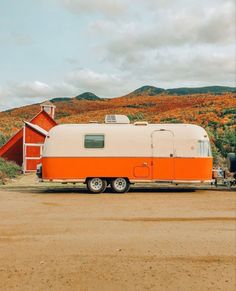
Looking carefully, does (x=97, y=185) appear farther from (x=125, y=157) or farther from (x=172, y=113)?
(x=172, y=113)

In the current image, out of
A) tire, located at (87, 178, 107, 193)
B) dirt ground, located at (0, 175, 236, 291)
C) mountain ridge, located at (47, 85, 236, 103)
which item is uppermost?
mountain ridge, located at (47, 85, 236, 103)

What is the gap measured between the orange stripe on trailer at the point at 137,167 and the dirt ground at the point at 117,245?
2635 millimetres

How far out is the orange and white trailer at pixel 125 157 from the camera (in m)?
19.2

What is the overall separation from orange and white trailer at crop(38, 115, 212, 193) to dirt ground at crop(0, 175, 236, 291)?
2.66 metres

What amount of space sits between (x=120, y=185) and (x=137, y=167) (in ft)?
3.58

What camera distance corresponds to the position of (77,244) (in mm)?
10125

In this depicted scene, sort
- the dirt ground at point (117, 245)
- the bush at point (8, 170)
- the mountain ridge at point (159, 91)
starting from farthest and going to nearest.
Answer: the mountain ridge at point (159, 91) < the bush at point (8, 170) < the dirt ground at point (117, 245)

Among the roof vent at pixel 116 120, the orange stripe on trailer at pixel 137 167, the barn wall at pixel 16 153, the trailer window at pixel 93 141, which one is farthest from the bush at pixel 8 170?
the roof vent at pixel 116 120

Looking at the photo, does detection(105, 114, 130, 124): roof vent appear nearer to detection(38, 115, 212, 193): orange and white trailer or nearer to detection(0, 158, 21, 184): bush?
detection(38, 115, 212, 193): orange and white trailer

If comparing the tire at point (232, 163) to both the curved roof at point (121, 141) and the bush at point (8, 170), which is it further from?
the bush at point (8, 170)

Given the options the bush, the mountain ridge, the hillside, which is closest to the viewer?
the bush

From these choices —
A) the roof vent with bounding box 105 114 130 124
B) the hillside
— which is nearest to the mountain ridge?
the hillside

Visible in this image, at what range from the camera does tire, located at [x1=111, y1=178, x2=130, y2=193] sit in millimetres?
19297

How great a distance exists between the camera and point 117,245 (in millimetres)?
10039
